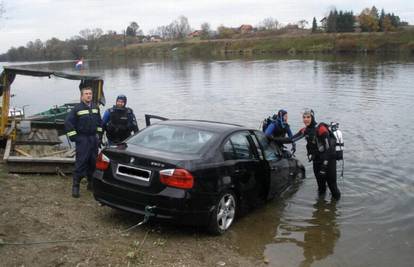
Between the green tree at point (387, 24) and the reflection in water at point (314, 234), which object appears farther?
the green tree at point (387, 24)

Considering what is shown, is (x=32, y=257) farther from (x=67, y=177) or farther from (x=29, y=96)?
(x=29, y=96)

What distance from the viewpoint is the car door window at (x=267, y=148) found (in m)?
8.10

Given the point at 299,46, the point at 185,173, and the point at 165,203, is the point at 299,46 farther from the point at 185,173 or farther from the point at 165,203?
the point at 165,203

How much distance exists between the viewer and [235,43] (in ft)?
379

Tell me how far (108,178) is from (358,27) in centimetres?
11656

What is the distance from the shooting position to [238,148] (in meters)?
7.26

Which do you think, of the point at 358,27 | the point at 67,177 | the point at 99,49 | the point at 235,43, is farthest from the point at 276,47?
the point at 67,177

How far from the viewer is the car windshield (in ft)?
21.8

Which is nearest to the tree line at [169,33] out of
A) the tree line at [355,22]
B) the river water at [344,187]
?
the tree line at [355,22]

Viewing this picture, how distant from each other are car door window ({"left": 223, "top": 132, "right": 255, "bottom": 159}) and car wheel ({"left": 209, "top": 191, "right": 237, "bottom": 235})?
1.84 ft

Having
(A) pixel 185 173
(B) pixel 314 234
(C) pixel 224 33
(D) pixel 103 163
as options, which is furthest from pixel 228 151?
(C) pixel 224 33

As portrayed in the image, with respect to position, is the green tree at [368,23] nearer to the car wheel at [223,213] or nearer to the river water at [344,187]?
the river water at [344,187]

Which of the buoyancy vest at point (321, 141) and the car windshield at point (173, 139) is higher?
the car windshield at point (173, 139)

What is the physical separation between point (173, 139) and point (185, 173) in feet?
3.17
